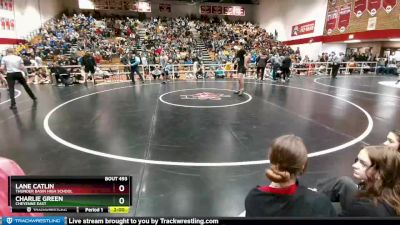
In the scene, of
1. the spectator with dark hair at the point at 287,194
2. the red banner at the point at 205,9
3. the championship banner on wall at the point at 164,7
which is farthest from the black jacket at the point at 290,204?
the championship banner on wall at the point at 164,7

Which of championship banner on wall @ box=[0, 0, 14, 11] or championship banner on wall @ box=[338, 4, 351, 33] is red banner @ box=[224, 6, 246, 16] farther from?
championship banner on wall @ box=[0, 0, 14, 11]

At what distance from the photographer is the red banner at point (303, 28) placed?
80.3ft

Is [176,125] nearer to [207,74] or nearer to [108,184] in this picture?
[108,184]

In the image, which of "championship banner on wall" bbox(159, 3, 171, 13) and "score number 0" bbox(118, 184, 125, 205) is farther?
"championship banner on wall" bbox(159, 3, 171, 13)

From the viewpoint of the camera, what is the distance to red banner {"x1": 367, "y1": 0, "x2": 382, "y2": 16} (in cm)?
1868

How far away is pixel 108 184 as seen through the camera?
3.45ft

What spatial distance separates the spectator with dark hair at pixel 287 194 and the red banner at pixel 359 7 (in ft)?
74.0

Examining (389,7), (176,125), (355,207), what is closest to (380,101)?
(176,125)

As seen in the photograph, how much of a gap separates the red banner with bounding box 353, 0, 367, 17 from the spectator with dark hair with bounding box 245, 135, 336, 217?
74.0 feet

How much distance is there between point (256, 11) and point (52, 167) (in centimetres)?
3691

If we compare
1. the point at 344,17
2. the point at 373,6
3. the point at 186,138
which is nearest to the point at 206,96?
the point at 186,138
